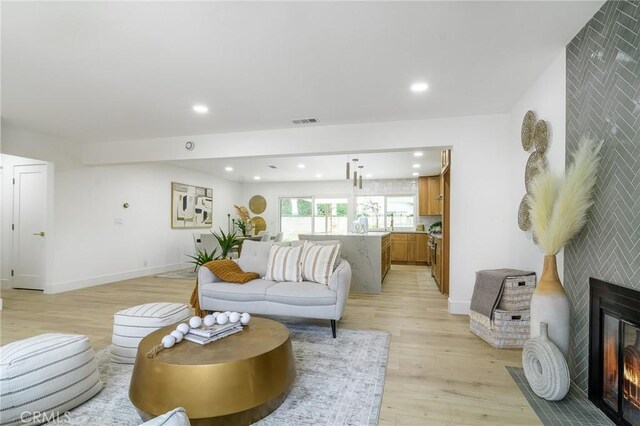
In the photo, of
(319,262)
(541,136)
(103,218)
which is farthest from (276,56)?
(103,218)

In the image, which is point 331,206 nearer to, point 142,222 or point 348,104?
point 142,222

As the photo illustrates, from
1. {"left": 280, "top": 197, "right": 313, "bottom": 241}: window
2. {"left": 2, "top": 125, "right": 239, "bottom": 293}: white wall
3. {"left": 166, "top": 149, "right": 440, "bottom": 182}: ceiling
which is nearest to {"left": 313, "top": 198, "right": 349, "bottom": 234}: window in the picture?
{"left": 280, "top": 197, "right": 313, "bottom": 241}: window

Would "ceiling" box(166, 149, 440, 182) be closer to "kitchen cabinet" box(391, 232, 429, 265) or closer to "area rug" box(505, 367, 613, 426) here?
"kitchen cabinet" box(391, 232, 429, 265)

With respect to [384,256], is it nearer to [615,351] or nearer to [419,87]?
[419,87]

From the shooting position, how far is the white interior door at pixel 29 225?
518cm

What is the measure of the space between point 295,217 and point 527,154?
750 centimetres

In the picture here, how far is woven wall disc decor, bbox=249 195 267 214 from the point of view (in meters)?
10.2

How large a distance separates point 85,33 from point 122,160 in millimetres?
3380

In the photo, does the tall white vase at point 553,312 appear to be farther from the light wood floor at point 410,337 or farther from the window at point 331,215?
the window at point 331,215

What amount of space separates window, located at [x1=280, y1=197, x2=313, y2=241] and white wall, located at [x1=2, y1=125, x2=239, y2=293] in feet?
10.6

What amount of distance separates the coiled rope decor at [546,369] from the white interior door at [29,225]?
6.55 m

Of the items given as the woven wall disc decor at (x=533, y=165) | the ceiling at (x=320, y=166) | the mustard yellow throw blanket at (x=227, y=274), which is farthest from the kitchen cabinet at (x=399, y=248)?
the mustard yellow throw blanket at (x=227, y=274)

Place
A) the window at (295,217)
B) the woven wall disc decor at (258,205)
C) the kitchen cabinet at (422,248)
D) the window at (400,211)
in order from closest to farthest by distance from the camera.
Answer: the kitchen cabinet at (422,248) → the window at (400,211) → the window at (295,217) → the woven wall disc decor at (258,205)

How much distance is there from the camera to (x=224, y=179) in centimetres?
931
